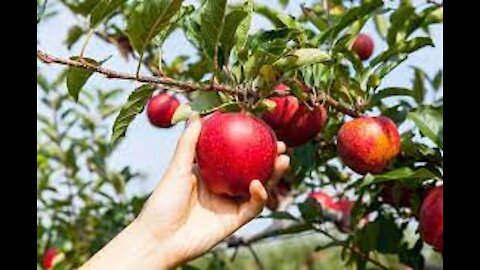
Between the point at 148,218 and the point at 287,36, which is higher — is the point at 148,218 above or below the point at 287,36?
below

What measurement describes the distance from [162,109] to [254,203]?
140cm

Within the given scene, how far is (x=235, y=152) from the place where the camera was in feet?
5.49

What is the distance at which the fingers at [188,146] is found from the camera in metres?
1.77

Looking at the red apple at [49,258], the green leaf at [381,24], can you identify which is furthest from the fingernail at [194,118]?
the red apple at [49,258]

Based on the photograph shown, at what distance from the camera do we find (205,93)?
1.92 m

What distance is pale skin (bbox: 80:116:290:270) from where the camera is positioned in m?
1.81

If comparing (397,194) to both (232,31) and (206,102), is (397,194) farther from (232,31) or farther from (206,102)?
(232,31)

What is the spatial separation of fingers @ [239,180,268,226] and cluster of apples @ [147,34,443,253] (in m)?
0.02

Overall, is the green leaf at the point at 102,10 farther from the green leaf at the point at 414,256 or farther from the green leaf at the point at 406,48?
the green leaf at the point at 414,256

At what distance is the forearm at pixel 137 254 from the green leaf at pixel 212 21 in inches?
16.3
